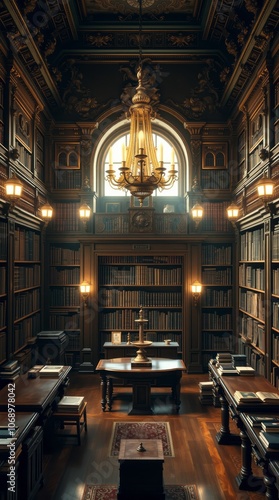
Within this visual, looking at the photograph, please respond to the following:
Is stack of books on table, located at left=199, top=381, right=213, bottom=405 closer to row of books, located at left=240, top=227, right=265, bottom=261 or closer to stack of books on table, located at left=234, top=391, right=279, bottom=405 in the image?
row of books, located at left=240, top=227, right=265, bottom=261

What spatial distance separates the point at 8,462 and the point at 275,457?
1.98 meters

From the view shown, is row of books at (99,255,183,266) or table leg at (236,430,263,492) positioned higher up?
row of books at (99,255,183,266)

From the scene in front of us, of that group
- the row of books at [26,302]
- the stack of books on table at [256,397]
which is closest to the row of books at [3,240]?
the row of books at [26,302]

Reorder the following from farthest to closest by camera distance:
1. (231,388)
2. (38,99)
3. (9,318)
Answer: (38,99), (9,318), (231,388)

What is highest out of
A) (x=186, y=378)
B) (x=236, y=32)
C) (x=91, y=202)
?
(x=236, y=32)

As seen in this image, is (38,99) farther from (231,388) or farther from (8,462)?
(8,462)

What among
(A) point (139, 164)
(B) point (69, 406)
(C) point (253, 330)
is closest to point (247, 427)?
(B) point (69, 406)

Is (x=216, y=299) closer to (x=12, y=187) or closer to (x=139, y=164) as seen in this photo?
(x=139, y=164)

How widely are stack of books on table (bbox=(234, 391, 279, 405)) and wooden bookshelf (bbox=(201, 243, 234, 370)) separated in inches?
195

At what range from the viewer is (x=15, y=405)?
4.65m

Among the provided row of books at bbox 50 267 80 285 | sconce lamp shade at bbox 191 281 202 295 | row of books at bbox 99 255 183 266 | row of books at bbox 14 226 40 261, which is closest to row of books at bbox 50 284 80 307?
row of books at bbox 50 267 80 285

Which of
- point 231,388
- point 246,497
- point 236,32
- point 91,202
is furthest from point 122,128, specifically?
point 246,497

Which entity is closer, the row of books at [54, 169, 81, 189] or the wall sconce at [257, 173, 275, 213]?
the wall sconce at [257, 173, 275, 213]

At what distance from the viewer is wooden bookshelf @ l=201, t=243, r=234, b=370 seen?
9.83 metres
